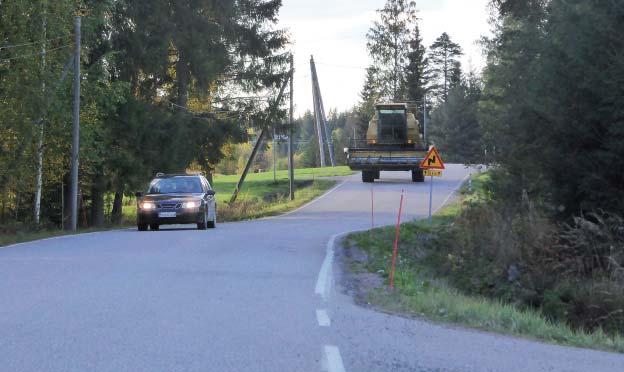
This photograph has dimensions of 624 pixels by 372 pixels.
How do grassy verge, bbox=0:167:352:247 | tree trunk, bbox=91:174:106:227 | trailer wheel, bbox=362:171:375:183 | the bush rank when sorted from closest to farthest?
the bush < tree trunk, bbox=91:174:106:227 < grassy verge, bbox=0:167:352:247 < trailer wheel, bbox=362:171:375:183

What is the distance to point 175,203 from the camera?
25.3 metres

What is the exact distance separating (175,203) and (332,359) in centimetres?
1834

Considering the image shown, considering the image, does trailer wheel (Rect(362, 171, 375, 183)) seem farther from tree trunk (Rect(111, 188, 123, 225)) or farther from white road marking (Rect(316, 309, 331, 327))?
white road marking (Rect(316, 309, 331, 327))

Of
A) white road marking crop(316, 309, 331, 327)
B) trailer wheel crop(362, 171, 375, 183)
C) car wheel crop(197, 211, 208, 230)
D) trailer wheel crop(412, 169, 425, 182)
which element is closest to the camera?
white road marking crop(316, 309, 331, 327)

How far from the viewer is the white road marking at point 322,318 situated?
30.5 feet

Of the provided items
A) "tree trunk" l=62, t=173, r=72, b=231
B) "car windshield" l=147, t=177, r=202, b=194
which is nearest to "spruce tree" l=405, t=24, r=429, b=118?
"tree trunk" l=62, t=173, r=72, b=231

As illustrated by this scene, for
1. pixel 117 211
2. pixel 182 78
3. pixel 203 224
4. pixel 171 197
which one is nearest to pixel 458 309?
pixel 171 197

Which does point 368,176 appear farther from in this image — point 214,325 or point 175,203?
point 214,325

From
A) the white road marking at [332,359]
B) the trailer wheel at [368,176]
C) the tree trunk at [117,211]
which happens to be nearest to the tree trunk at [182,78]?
the tree trunk at [117,211]

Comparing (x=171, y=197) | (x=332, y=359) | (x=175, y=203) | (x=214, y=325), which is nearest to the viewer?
(x=332, y=359)

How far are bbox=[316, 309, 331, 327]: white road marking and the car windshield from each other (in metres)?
16.4

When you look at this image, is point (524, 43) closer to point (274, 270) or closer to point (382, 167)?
point (274, 270)

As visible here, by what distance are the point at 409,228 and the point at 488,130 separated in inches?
194

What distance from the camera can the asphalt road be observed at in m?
7.40
